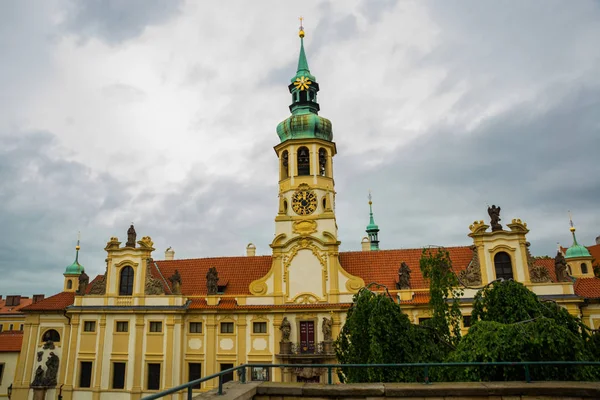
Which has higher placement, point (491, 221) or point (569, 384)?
point (491, 221)

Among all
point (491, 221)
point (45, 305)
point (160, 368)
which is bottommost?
point (160, 368)

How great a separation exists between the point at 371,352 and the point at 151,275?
23.0m

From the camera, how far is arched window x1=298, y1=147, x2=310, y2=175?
34.9 metres

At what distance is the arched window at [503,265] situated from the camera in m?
28.8

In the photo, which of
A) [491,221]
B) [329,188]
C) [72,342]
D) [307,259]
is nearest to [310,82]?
[329,188]

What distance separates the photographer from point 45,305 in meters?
34.0

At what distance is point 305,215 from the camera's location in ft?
109

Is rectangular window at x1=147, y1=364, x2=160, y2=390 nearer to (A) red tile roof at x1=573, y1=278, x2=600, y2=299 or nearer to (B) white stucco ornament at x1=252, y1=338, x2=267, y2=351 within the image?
(B) white stucco ornament at x1=252, y1=338, x2=267, y2=351

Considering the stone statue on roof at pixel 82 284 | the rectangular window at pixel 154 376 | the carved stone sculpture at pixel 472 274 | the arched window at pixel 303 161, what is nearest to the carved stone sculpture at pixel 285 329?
the rectangular window at pixel 154 376

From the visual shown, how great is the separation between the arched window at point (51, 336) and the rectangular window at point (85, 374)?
351cm

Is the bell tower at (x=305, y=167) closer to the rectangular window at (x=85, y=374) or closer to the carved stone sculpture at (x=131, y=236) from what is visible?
the carved stone sculpture at (x=131, y=236)

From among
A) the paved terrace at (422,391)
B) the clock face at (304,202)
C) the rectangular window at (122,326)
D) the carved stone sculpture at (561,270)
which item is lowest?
the paved terrace at (422,391)

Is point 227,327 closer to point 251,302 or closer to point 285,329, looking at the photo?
point 251,302

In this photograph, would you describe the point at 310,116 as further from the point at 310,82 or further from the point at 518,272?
the point at 518,272
